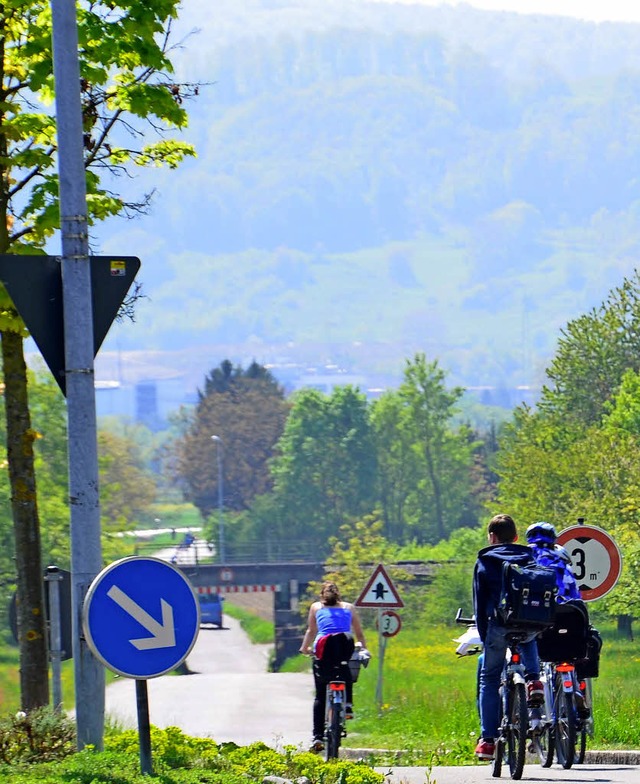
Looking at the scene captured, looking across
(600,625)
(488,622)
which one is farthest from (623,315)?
(488,622)

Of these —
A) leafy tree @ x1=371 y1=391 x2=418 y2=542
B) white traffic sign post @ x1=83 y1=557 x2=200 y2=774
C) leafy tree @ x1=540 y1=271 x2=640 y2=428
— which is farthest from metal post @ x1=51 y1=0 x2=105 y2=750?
leafy tree @ x1=371 y1=391 x2=418 y2=542

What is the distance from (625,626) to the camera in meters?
61.9

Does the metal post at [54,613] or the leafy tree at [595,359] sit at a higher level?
the leafy tree at [595,359]

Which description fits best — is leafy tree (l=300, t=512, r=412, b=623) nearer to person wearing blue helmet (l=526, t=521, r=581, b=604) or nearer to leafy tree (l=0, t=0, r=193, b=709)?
leafy tree (l=0, t=0, r=193, b=709)

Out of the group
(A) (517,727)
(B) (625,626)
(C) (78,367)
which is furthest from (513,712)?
(B) (625,626)

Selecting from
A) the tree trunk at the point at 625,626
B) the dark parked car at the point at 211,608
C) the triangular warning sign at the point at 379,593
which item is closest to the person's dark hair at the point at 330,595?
the triangular warning sign at the point at 379,593

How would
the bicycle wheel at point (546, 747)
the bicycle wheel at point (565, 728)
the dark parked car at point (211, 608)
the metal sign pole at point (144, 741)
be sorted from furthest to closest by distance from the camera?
the dark parked car at point (211, 608) < the bicycle wheel at point (546, 747) < the bicycle wheel at point (565, 728) < the metal sign pole at point (144, 741)

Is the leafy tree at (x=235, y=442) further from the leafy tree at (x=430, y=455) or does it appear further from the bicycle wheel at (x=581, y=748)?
the bicycle wheel at (x=581, y=748)

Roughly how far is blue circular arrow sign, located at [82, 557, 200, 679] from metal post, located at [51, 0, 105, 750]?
108 cm

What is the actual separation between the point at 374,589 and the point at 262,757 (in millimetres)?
18247

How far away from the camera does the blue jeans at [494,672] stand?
10.9 metres

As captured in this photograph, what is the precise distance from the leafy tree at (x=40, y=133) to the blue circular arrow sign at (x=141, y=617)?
5858 millimetres

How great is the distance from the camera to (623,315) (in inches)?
3056

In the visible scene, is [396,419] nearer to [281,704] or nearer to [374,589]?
[281,704]
